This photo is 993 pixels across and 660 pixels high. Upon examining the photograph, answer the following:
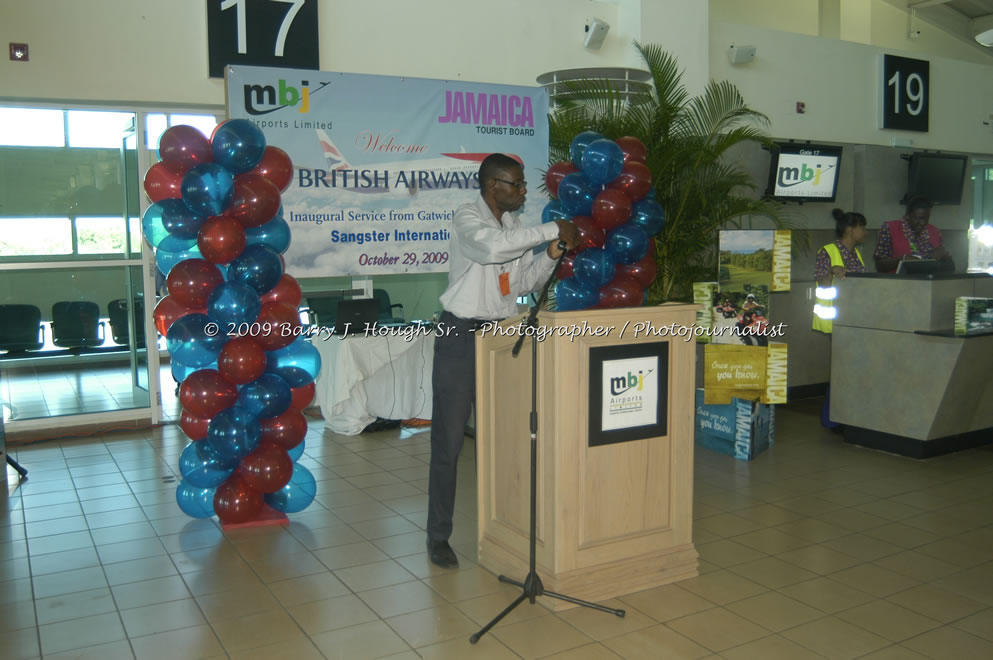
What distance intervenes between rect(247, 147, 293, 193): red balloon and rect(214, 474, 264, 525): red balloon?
1565 millimetres

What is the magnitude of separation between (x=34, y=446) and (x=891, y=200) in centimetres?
810

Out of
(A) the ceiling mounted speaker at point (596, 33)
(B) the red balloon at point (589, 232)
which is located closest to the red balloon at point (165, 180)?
(B) the red balloon at point (589, 232)

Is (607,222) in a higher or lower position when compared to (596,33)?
lower

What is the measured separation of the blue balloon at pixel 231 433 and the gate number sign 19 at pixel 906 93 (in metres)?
7.37

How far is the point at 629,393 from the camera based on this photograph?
3.41 m

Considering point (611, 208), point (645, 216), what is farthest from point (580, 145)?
point (645, 216)

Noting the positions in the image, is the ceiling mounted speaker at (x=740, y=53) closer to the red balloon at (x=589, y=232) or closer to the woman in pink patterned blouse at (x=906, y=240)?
the woman in pink patterned blouse at (x=906, y=240)

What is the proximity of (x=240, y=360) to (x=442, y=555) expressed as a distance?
1365mm

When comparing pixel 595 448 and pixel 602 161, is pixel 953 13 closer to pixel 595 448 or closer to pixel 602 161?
pixel 602 161

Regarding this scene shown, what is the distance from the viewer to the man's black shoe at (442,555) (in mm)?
3824

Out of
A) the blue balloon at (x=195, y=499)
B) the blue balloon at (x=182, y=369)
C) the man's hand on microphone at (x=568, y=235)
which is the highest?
the man's hand on microphone at (x=568, y=235)

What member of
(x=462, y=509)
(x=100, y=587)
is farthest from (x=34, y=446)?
(x=462, y=509)

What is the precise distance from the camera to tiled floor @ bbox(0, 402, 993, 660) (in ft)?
10.1

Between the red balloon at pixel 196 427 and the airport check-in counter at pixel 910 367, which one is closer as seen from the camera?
the red balloon at pixel 196 427
